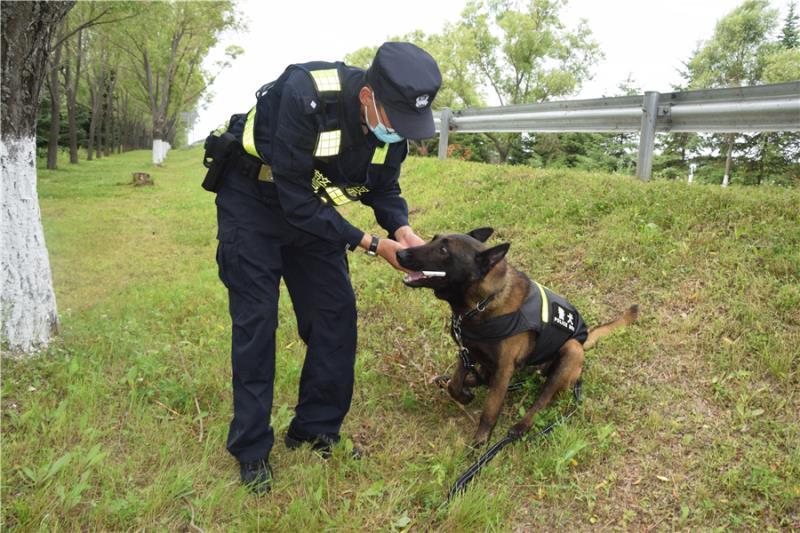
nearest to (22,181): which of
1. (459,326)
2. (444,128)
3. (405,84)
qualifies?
(405,84)

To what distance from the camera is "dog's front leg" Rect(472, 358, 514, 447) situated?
10.7 feet

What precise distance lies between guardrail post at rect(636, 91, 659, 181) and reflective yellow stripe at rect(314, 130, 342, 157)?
415cm

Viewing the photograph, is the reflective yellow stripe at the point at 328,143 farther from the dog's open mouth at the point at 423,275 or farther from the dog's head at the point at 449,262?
the dog's open mouth at the point at 423,275

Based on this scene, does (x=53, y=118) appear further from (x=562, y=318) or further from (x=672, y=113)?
(x=562, y=318)

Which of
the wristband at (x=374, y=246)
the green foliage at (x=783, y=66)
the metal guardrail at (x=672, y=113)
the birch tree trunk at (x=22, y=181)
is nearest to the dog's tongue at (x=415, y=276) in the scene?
the wristband at (x=374, y=246)

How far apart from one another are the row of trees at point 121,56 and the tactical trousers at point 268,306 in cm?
1773

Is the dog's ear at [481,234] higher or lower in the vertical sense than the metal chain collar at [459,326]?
higher

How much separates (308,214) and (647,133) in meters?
4.42

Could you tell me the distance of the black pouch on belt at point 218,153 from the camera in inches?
109

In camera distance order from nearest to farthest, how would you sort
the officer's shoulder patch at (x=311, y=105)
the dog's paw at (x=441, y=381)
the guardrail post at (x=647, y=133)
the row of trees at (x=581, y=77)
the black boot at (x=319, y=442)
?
the officer's shoulder patch at (x=311, y=105) < the black boot at (x=319, y=442) < the dog's paw at (x=441, y=381) < the guardrail post at (x=647, y=133) < the row of trees at (x=581, y=77)

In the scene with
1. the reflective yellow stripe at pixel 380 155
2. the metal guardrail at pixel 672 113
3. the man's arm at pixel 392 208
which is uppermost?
the metal guardrail at pixel 672 113

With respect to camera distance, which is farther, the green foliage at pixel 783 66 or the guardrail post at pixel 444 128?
the green foliage at pixel 783 66

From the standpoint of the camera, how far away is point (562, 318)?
3482 mm

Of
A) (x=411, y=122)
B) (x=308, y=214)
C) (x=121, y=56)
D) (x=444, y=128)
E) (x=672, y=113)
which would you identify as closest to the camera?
(x=411, y=122)
